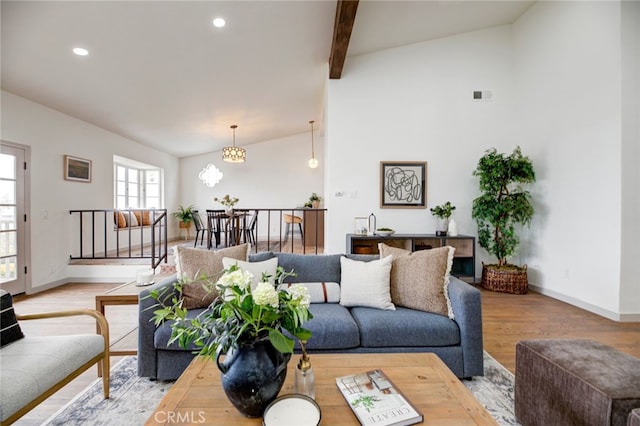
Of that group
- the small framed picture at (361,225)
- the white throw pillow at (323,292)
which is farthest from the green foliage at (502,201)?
the white throw pillow at (323,292)

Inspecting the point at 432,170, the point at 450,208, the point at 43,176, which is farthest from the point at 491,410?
the point at 43,176

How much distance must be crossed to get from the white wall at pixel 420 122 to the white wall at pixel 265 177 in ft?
12.2

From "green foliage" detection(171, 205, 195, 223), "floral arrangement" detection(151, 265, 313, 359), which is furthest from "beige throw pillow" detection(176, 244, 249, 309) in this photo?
"green foliage" detection(171, 205, 195, 223)

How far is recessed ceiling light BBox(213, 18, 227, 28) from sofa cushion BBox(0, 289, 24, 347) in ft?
9.57

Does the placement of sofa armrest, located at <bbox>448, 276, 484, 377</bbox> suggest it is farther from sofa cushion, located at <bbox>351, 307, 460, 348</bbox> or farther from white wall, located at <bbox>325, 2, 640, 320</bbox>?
white wall, located at <bbox>325, 2, 640, 320</bbox>

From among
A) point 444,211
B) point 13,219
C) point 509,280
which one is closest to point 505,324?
point 509,280

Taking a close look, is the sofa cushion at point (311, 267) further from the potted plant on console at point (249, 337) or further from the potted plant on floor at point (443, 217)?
the potted plant on floor at point (443, 217)

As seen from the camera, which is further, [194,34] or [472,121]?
[472,121]

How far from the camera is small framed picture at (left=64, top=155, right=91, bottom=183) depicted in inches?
183

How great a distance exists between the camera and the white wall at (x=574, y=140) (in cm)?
330

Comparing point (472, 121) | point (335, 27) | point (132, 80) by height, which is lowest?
point (472, 121)

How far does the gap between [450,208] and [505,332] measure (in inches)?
80.1

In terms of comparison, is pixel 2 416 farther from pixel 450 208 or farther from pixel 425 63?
pixel 425 63

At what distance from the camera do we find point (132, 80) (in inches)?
154
